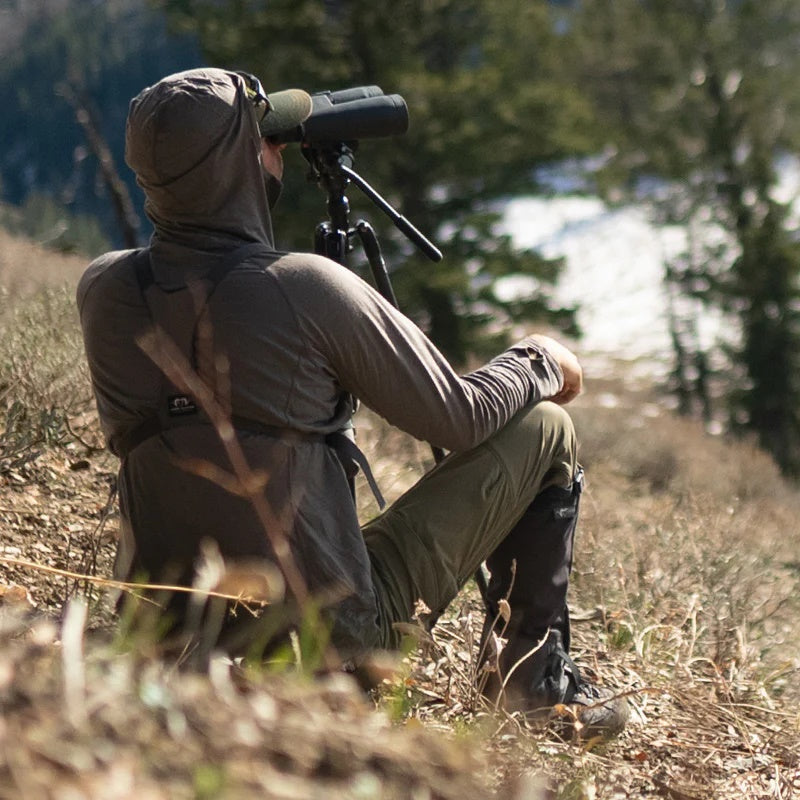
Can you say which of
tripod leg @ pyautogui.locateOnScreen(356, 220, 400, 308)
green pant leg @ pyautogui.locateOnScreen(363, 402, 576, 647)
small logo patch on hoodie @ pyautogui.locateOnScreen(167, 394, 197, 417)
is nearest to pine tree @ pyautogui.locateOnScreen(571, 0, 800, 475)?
tripod leg @ pyautogui.locateOnScreen(356, 220, 400, 308)

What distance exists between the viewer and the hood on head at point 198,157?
8.41ft

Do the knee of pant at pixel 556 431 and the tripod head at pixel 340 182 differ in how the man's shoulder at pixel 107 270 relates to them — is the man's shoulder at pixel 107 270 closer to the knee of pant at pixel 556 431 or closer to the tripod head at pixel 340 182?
the tripod head at pixel 340 182

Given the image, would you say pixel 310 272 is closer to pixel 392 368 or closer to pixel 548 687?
pixel 392 368

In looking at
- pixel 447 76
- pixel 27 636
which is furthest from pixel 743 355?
pixel 27 636

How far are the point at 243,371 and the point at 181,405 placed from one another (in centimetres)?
15

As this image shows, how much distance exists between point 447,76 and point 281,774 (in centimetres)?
1711

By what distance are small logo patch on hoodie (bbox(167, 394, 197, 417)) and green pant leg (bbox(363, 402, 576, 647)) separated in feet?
1.97

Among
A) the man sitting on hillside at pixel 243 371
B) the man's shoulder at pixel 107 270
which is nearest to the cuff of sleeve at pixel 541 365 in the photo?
the man sitting on hillside at pixel 243 371

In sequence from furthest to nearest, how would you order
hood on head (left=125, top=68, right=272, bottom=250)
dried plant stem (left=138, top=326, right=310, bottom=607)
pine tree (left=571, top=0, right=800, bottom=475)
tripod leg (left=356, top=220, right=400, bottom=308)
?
pine tree (left=571, top=0, right=800, bottom=475)
tripod leg (left=356, top=220, right=400, bottom=308)
hood on head (left=125, top=68, right=272, bottom=250)
dried plant stem (left=138, top=326, right=310, bottom=607)

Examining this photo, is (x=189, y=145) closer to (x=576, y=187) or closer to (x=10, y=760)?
(x=10, y=760)

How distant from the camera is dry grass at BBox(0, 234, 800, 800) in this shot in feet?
4.08

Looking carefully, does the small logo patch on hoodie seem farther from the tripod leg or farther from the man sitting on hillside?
the tripod leg

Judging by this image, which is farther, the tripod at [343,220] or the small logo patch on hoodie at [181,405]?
the tripod at [343,220]

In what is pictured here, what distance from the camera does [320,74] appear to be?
16.7 meters
